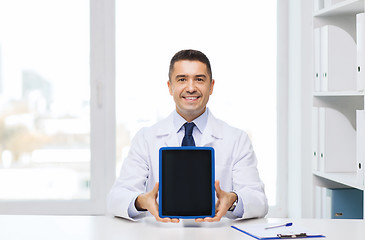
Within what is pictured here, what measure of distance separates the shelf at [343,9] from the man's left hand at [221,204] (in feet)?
3.74

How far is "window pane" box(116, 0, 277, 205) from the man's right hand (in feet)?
5.19

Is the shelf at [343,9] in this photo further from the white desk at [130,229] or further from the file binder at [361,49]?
the white desk at [130,229]

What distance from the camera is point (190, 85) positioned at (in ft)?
6.28

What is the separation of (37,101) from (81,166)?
1.57 ft

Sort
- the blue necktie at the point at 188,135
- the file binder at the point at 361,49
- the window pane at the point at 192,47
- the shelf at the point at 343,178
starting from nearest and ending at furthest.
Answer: the blue necktie at the point at 188,135 < the file binder at the point at 361,49 < the shelf at the point at 343,178 < the window pane at the point at 192,47

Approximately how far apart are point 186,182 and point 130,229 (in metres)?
0.22

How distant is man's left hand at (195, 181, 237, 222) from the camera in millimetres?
1622

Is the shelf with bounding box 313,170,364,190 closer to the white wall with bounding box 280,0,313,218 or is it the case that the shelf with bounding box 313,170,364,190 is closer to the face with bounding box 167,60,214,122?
the white wall with bounding box 280,0,313,218

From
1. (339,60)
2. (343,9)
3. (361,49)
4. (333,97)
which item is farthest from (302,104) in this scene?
(361,49)

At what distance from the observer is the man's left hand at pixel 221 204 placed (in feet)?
5.32

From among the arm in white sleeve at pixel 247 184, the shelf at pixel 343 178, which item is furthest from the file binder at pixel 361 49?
the arm in white sleeve at pixel 247 184

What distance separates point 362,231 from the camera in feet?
5.19

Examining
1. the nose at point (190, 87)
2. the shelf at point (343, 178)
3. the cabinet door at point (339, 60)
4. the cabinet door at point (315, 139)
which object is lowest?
the shelf at point (343, 178)

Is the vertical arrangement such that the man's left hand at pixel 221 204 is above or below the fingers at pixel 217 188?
below
